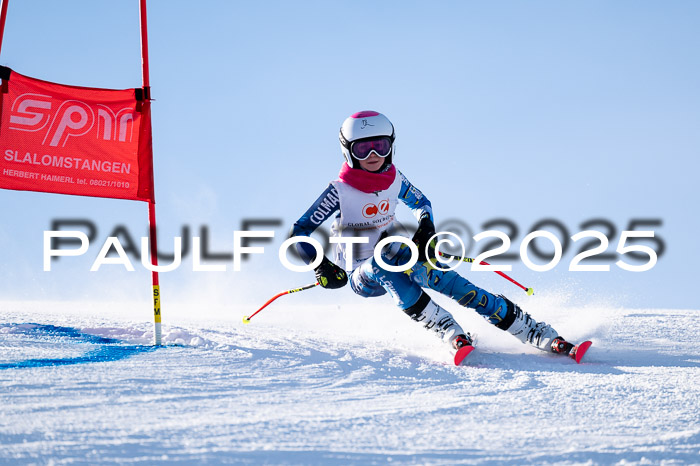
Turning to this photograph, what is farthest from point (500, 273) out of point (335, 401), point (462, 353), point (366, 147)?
point (335, 401)

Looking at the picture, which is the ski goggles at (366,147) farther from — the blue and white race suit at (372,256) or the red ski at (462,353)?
the red ski at (462,353)

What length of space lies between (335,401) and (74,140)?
356 cm

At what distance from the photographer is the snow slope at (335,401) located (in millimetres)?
2234

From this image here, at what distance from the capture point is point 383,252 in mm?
4668

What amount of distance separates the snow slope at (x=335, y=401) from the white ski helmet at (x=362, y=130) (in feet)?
4.50

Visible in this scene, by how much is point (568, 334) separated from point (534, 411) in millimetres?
2902

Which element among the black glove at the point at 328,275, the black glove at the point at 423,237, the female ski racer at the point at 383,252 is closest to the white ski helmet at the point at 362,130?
the female ski racer at the point at 383,252

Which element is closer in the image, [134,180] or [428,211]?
[428,211]

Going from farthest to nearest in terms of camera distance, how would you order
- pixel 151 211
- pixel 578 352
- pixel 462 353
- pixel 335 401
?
pixel 151 211, pixel 578 352, pixel 462 353, pixel 335 401

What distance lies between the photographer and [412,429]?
248cm

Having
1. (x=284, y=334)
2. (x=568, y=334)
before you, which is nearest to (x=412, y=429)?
(x=284, y=334)

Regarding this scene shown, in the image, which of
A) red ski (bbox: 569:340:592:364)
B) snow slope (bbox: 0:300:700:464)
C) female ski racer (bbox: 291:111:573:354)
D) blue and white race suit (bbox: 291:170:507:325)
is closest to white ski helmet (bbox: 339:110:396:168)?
female ski racer (bbox: 291:111:573:354)

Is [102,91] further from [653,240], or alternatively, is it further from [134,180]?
[653,240]

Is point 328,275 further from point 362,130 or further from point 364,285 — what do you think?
point 362,130
